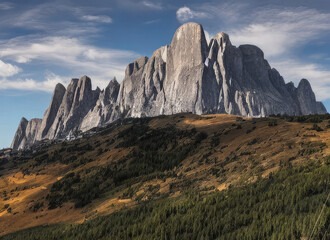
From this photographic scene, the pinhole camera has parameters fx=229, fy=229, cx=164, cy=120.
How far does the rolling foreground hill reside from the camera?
9586 mm

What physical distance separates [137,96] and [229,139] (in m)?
147

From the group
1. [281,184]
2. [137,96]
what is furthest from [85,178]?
[137,96]

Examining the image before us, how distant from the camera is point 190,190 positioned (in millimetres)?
17359

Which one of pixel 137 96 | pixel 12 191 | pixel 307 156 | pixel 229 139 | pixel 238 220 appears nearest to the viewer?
pixel 238 220

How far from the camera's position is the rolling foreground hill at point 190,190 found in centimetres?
959

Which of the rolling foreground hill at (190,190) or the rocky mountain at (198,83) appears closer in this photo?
the rolling foreground hill at (190,190)

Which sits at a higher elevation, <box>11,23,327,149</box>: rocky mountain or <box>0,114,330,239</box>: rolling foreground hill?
<box>11,23,327,149</box>: rocky mountain

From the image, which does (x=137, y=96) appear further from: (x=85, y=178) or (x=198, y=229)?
(x=198, y=229)

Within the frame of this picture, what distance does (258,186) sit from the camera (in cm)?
1291

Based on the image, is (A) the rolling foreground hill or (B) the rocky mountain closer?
(A) the rolling foreground hill

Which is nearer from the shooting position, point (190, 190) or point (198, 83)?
point (190, 190)

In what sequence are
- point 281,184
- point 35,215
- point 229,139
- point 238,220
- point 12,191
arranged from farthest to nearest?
point 12,191 → point 229,139 → point 35,215 → point 281,184 → point 238,220

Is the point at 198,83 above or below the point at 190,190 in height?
above

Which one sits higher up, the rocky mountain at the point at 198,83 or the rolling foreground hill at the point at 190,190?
the rocky mountain at the point at 198,83
